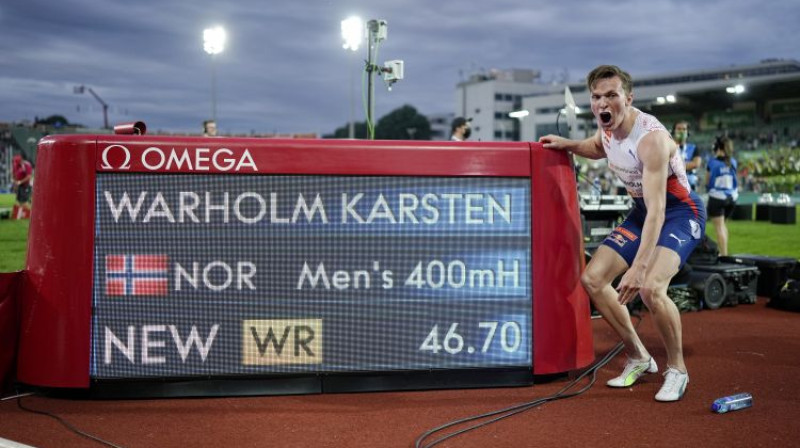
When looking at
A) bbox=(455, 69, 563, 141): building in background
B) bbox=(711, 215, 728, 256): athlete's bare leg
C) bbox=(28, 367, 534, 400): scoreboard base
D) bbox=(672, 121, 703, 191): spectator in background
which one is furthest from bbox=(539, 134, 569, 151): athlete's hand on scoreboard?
bbox=(455, 69, 563, 141): building in background

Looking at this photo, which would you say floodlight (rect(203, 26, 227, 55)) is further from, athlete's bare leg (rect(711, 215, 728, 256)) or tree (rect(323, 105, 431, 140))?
tree (rect(323, 105, 431, 140))

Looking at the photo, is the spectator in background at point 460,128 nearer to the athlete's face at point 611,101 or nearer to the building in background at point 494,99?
the athlete's face at point 611,101

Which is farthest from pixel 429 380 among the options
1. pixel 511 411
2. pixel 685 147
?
pixel 685 147

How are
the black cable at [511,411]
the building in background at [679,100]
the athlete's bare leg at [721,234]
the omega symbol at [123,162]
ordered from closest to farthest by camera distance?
1. the black cable at [511,411]
2. the omega symbol at [123,162]
3. the athlete's bare leg at [721,234]
4. the building in background at [679,100]

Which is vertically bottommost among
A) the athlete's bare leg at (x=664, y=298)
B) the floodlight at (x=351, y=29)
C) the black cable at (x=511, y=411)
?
the black cable at (x=511, y=411)

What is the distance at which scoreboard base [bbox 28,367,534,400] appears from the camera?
390 cm

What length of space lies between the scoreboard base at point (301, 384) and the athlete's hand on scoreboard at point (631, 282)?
0.72 meters

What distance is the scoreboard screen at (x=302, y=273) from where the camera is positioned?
12.7 ft

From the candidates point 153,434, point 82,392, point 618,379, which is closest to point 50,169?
point 82,392

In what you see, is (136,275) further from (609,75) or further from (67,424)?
(609,75)

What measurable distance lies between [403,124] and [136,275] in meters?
110

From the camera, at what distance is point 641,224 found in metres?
4.43

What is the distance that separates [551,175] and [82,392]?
9.57 ft

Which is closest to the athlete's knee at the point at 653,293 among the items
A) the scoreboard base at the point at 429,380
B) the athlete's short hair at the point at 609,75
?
the scoreboard base at the point at 429,380
